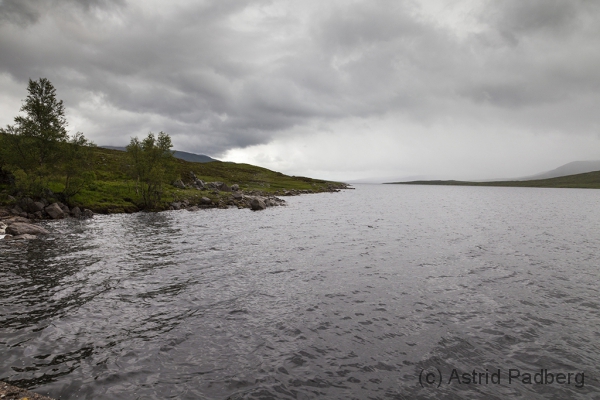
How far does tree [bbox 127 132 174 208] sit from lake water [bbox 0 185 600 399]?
39.0 metres

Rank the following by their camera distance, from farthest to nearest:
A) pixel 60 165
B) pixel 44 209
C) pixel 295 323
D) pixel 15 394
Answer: pixel 60 165 → pixel 44 209 → pixel 295 323 → pixel 15 394

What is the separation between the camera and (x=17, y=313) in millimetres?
16578

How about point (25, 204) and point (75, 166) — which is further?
point (75, 166)

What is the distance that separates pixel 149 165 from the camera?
70.9m

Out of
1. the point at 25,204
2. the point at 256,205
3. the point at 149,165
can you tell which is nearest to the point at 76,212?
the point at 25,204

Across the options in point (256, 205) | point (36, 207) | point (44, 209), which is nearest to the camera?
point (36, 207)

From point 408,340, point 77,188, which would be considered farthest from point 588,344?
point 77,188

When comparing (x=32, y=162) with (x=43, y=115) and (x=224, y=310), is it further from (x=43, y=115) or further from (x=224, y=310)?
(x=224, y=310)

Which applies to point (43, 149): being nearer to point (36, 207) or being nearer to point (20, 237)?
point (36, 207)

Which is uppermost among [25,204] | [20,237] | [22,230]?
[25,204]

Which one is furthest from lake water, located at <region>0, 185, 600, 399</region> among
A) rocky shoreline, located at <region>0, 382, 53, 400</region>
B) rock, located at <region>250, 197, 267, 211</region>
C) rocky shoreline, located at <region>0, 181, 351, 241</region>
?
rock, located at <region>250, 197, 267, 211</region>

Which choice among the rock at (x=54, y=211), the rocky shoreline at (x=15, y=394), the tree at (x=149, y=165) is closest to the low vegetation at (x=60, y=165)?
the tree at (x=149, y=165)

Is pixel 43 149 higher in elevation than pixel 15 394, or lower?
higher

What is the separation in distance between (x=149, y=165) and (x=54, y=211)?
69.7ft
